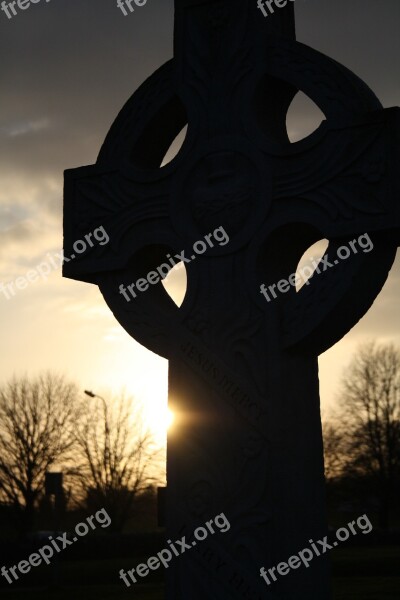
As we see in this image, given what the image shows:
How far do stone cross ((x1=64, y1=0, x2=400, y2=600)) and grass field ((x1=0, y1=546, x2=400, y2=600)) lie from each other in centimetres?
763

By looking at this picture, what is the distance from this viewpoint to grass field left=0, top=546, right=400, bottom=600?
13.9 metres

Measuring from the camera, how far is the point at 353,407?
3547cm

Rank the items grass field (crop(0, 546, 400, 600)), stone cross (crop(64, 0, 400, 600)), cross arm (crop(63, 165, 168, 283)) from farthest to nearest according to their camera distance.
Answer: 1. grass field (crop(0, 546, 400, 600))
2. cross arm (crop(63, 165, 168, 283))
3. stone cross (crop(64, 0, 400, 600))

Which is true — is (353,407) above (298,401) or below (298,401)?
above

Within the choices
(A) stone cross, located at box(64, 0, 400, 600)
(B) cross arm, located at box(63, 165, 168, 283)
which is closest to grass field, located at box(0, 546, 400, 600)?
(A) stone cross, located at box(64, 0, 400, 600)

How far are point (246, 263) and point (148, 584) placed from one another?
39.1ft

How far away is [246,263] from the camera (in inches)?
249

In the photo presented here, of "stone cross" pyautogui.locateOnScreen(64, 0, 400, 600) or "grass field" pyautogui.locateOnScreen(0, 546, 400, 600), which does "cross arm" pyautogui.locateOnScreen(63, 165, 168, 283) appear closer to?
"stone cross" pyautogui.locateOnScreen(64, 0, 400, 600)

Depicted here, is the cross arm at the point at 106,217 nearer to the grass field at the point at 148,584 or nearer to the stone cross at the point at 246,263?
the stone cross at the point at 246,263

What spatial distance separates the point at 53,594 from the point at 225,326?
10.5 metres

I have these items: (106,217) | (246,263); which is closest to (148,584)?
(106,217)

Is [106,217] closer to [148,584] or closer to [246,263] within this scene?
[246,263]

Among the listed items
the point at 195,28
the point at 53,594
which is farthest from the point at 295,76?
the point at 53,594

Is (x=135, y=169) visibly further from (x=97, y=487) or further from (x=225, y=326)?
(x=97, y=487)
